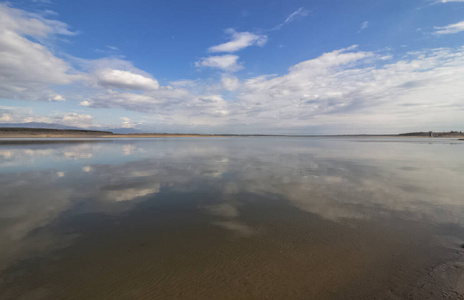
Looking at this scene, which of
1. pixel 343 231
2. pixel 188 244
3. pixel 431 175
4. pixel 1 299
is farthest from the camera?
pixel 431 175

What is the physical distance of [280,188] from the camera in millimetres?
10312

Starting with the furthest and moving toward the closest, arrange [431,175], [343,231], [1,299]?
[431,175], [343,231], [1,299]

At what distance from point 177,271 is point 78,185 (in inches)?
368

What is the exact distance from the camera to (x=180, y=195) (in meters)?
9.16

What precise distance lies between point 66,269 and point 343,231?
6632 mm

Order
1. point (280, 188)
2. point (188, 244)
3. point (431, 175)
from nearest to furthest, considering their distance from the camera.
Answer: point (188, 244), point (280, 188), point (431, 175)

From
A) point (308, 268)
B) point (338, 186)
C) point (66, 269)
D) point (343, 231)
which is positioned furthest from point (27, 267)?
point (338, 186)

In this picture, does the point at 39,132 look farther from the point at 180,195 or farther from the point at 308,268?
the point at 308,268

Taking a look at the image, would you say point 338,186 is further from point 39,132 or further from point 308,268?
point 39,132

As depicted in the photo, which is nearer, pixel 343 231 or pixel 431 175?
pixel 343 231

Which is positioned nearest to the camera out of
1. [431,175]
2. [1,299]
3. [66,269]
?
[1,299]

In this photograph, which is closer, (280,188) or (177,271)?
(177,271)

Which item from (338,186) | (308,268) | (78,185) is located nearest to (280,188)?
(338,186)

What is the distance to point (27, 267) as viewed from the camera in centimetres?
427
